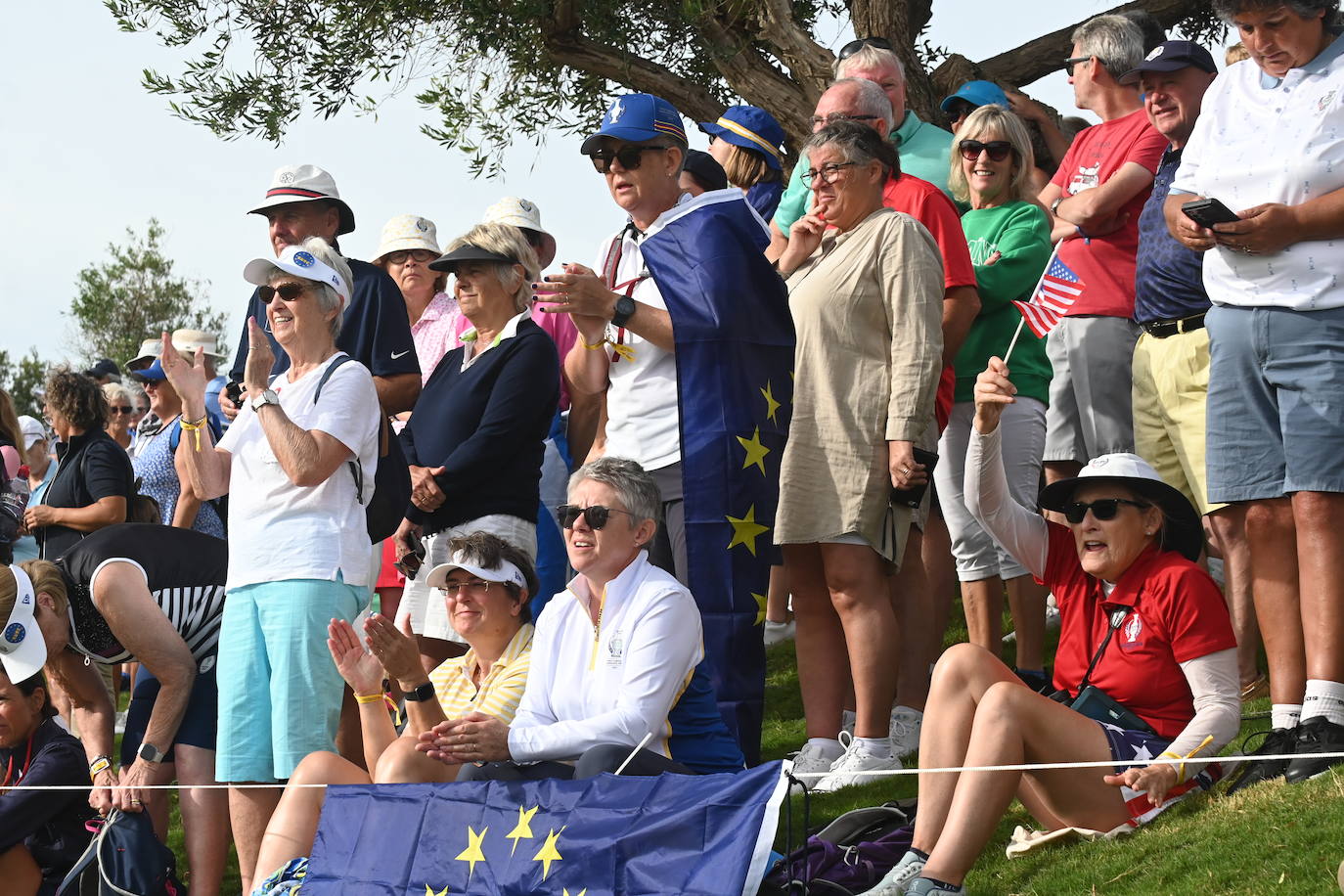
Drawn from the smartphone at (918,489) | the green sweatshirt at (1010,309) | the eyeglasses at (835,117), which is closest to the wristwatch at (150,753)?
the smartphone at (918,489)

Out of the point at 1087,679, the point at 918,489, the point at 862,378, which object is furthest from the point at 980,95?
the point at 1087,679

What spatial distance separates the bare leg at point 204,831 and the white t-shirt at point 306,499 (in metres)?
0.82

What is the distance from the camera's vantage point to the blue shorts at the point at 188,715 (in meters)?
6.01

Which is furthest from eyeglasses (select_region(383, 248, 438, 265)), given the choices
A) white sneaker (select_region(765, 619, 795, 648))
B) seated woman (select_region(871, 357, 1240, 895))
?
seated woman (select_region(871, 357, 1240, 895))

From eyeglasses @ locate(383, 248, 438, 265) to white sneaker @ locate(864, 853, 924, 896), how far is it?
429cm

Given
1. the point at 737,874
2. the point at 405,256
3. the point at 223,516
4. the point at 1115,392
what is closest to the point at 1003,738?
the point at 737,874

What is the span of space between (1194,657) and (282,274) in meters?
3.18

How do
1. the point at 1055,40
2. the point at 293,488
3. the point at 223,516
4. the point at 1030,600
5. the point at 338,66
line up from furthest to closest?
the point at 338,66 < the point at 1055,40 < the point at 223,516 < the point at 1030,600 < the point at 293,488

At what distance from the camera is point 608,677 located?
16.1ft

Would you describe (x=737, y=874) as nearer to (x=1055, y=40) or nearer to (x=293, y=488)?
(x=293, y=488)

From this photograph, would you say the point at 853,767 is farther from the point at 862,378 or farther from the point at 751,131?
the point at 751,131

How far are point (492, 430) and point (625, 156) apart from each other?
3.54 feet

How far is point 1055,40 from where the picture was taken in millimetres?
11055

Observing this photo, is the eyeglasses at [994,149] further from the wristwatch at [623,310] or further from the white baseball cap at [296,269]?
the white baseball cap at [296,269]
